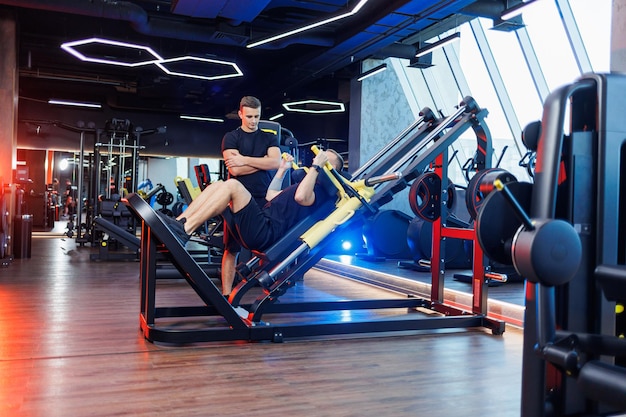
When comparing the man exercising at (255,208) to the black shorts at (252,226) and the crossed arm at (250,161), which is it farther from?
the crossed arm at (250,161)

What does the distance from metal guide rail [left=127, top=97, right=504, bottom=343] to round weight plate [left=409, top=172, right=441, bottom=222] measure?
0.16 metres

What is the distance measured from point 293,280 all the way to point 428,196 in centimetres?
116

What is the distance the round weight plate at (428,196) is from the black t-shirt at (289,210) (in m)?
0.73

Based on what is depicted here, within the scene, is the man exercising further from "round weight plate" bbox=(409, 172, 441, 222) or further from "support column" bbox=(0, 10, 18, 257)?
"support column" bbox=(0, 10, 18, 257)

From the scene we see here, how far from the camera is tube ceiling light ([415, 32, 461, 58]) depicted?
7.15 m

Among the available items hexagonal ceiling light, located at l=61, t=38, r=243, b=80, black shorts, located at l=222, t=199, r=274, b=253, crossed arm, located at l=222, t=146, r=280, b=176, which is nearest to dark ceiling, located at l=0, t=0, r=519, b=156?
hexagonal ceiling light, located at l=61, t=38, r=243, b=80

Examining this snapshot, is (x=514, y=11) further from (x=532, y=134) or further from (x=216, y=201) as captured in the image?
(x=532, y=134)

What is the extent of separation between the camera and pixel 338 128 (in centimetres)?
1452

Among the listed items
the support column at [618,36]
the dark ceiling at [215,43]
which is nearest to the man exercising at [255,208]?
the support column at [618,36]

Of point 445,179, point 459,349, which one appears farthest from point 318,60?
point 459,349

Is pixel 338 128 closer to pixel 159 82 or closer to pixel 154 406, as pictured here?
pixel 159 82

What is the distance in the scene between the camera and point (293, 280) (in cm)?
349

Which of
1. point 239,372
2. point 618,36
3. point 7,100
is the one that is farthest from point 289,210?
point 7,100

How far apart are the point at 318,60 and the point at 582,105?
7.82 m
